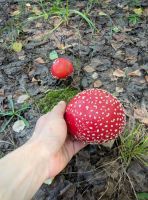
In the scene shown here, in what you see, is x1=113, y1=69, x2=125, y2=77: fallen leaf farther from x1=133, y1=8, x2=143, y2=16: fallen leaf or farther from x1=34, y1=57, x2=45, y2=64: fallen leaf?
x1=133, y1=8, x2=143, y2=16: fallen leaf

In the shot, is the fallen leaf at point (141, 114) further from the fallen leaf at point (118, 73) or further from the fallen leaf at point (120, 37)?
the fallen leaf at point (120, 37)

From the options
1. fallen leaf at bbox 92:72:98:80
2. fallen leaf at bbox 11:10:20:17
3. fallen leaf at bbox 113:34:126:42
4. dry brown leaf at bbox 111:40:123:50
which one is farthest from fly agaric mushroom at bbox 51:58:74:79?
fallen leaf at bbox 11:10:20:17

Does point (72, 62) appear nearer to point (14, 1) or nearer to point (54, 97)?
point (54, 97)

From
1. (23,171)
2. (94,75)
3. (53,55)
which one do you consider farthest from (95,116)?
(53,55)

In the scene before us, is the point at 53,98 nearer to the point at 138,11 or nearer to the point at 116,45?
the point at 116,45

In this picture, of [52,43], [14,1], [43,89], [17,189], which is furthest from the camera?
[14,1]

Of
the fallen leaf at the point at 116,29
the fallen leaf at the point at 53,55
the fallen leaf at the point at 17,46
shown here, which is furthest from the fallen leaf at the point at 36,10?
the fallen leaf at the point at 116,29

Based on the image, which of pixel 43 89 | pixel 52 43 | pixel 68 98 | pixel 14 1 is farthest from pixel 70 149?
pixel 14 1
